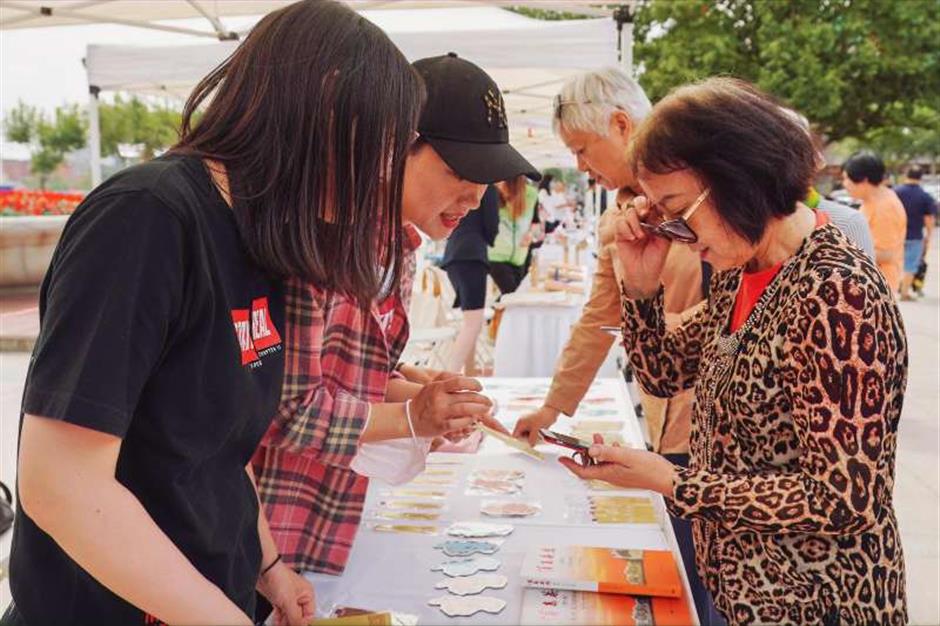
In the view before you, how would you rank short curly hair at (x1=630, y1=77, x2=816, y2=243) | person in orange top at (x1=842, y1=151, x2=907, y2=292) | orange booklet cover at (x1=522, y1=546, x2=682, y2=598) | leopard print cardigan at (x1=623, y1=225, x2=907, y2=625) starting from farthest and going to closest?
person in orange top at (x1=842, y1=151, x2=907, y2=292), orange booklet cover at (x1=522, y1=546, x2=682, y2=598), short curly hair at (x1=630, y1=77, x2=816, y2=243), leopard print cardigan at (x1=623, y1=225, x2=907, y2=625)

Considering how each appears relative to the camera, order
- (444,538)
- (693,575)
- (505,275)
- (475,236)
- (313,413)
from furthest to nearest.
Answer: (505,275)
(475,236)
(693,575)
(444,538)
(313,413)

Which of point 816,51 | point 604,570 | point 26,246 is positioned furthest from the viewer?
point 816,51

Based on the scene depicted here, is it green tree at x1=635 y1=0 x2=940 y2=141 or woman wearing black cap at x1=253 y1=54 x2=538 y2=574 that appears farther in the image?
green tree at x1=635 y1=0 x2=940 y2=141

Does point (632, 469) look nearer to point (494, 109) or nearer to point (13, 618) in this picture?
point (494, 109)

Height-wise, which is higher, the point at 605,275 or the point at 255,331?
the point at 255,331

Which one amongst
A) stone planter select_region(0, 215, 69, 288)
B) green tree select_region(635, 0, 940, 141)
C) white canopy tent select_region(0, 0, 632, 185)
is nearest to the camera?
→ white canopy tent select_region(0, 0, 632, 185)

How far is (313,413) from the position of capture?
1328 mm

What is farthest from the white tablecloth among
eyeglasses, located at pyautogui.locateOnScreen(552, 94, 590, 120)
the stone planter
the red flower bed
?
the red flower bed

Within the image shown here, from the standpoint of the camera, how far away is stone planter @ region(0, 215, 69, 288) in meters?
10.3

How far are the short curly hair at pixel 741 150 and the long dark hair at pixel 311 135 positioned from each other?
1.77 ft

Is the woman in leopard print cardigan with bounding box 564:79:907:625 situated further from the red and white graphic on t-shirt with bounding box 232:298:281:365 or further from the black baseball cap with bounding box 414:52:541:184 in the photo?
the red and white graphic on t-shirt with bounding box 232:298:281:365

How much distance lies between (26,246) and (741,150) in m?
11.4

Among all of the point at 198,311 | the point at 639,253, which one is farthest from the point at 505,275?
the point at 198,311

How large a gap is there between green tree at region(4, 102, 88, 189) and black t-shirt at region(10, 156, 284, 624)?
1753 inches
